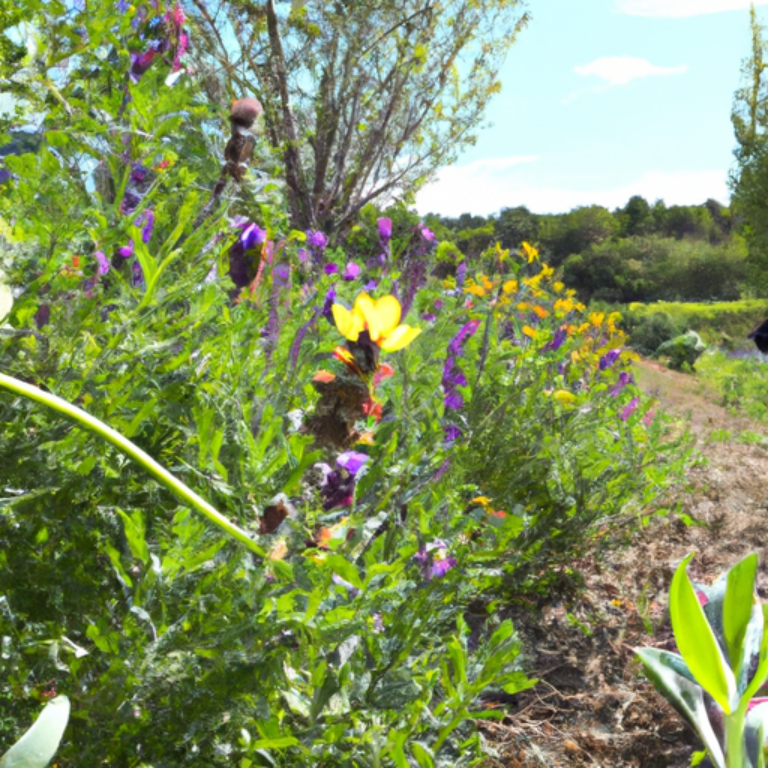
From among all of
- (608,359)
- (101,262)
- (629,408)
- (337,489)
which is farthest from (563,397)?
(101,262)

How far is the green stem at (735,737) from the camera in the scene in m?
0.52

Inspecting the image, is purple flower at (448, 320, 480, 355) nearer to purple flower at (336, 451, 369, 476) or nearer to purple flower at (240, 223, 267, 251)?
purple flower at (240, 223, 267, 251)

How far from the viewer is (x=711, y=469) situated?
3744 millimetres

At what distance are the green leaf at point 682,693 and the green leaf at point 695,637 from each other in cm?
13

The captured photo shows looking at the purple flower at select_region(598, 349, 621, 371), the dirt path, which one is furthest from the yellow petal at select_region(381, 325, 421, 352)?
the purple flower at select_region(598, 349, 621, 371)

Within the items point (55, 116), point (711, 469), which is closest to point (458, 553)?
point (55, 116)

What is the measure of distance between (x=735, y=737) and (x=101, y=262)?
83cm

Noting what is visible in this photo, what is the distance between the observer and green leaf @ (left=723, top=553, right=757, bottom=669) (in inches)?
20.9

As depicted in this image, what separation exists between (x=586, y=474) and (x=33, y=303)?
1.61m

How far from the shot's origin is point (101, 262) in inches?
37.3

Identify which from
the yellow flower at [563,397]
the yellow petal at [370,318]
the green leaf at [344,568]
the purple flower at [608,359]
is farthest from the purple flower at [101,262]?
the purple flower at [608,359]

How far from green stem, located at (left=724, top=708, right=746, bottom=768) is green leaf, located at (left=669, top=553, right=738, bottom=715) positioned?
25mm

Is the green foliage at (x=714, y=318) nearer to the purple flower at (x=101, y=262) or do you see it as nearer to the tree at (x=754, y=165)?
the tree at (x=754, y=165)

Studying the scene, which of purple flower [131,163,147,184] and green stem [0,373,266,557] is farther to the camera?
purple flower [131,163,147,184]
